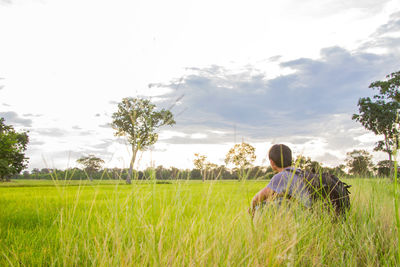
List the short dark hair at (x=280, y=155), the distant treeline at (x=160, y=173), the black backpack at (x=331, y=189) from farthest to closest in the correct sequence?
1. the short dark hair at (x=280, y=155)
2. the black backpack at (x=331, y=189)
3. the distant treeline at (x=160, y=173)

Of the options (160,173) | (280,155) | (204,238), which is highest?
(280,155)

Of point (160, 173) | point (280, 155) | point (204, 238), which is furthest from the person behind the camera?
point (280, 155)

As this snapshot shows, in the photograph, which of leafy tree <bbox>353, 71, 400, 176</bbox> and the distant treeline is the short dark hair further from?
leafy tree <bbox>353, 71, 400, 176</bbox>

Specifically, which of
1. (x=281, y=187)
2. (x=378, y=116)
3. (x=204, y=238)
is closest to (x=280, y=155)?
(x=281, y=187)

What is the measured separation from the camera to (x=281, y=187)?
3277 millimetres

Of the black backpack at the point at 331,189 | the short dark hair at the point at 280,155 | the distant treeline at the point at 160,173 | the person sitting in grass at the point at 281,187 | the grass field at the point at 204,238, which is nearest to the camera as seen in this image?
the grass field at the point at 204,238

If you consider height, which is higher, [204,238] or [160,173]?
[160,173]

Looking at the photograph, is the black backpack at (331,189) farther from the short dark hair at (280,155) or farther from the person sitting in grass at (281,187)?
the short dark hair at (280,155)

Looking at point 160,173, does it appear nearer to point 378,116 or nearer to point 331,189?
point 331,189

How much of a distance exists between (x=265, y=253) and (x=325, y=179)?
1713 millimetres

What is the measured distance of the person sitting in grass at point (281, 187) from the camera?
296 centimetres

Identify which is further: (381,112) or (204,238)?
(381,112)

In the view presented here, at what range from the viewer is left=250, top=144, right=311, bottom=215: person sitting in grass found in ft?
9.71

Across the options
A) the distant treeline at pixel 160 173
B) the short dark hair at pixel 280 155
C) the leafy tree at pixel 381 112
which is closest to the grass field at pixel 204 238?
the distant treeline at pixel 160 173
